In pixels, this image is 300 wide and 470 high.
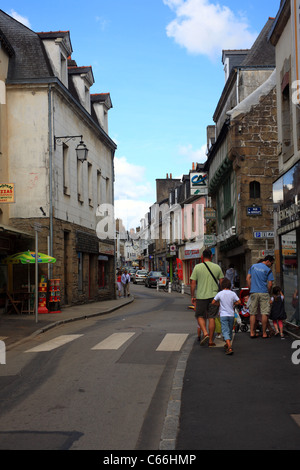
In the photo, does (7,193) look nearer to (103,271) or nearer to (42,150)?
(42,150)

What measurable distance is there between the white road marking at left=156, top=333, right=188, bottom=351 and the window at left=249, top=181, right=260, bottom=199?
10.4 metres

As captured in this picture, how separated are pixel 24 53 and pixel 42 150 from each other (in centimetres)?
398

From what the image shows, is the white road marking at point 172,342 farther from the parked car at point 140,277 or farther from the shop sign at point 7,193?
the parked car at point 140,277

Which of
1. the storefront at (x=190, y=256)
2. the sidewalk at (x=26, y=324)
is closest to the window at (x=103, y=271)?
the sidewalk at (x=26, y=324)

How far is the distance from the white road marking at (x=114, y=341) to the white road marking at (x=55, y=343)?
0.80 m

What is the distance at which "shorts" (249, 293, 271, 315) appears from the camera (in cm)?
1100

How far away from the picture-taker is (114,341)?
11.1m

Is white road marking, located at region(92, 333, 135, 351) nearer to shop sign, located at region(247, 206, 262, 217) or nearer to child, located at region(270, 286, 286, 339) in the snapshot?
child, located at region(270, 286, 286, 339)

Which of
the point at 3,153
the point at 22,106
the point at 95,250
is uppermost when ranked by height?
the point at 22,106

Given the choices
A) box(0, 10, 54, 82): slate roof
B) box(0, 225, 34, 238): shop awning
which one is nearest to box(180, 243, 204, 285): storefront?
box(0, 10, 54, 82): slate roof

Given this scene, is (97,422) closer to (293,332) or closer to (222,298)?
(222,298)
